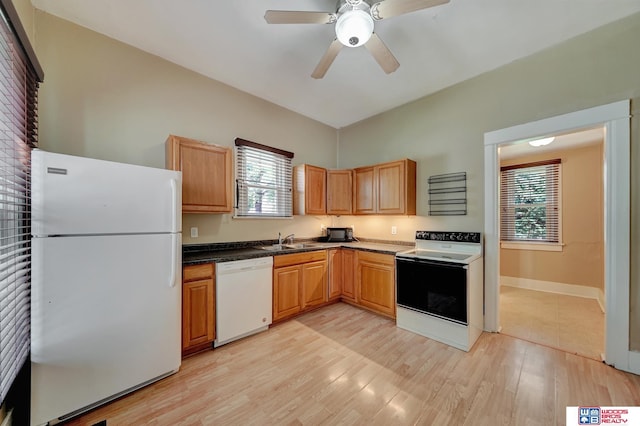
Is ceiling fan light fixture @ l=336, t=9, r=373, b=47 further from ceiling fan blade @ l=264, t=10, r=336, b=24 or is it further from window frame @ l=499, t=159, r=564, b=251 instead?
window frame @ l=499, t=159, r=564, b=251

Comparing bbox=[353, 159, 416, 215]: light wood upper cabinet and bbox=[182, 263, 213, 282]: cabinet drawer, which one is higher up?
bbox=[353, 159, 416, 215]: light wood upper cabinet

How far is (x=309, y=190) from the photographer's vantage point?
3488 mm

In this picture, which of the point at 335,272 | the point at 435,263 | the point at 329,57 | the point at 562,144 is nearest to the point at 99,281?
the point at 329,57

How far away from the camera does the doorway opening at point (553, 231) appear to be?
328cm

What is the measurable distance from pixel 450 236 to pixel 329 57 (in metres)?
2.38

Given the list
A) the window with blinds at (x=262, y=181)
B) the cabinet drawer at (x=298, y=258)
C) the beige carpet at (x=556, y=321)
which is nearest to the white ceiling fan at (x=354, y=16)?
the window with blinds at (x=262, y=181)

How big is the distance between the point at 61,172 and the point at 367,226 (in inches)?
138

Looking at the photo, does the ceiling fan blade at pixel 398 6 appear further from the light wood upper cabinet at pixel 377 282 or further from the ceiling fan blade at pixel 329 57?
the light wood upper cabinet at pixel 377 282

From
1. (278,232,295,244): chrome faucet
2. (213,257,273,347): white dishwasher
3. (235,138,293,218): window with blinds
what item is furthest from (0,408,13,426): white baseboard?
(278,232,295,244): chrome faucet

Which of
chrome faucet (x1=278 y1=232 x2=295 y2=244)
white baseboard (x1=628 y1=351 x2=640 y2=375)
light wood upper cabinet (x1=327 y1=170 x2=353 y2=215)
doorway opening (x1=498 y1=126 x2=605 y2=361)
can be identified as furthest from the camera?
light wood upper cabinet (x1=327 y1=170 x2=353 y2=215)

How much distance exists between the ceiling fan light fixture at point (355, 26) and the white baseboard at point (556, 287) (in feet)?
15.2

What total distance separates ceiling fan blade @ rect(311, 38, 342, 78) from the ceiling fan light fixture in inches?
5.3

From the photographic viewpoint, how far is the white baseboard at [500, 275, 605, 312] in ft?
11.6

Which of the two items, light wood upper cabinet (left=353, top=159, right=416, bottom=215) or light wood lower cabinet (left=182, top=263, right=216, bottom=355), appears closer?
light wood lower cabinet (left=182, top=263, right=216, bottom=355)
